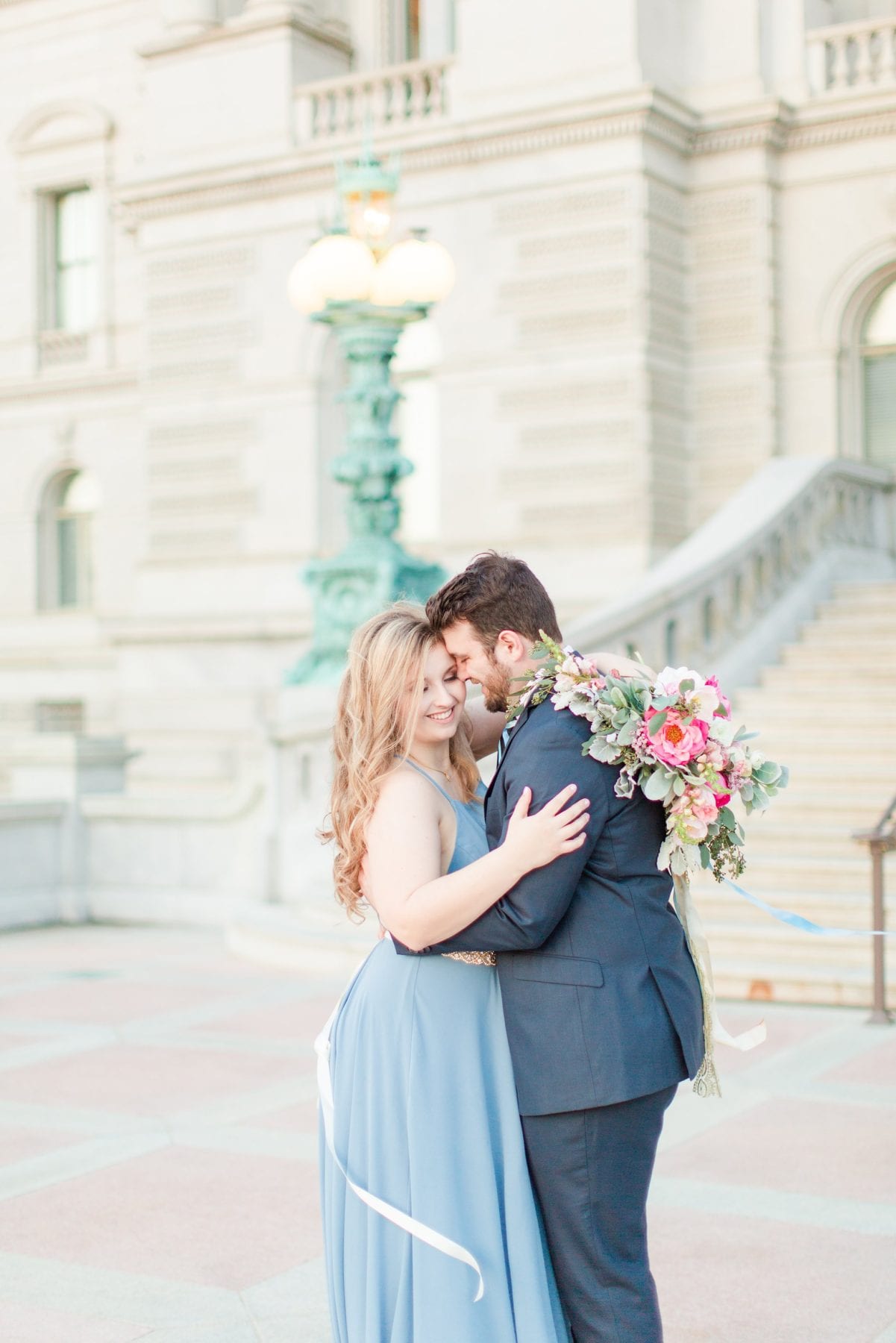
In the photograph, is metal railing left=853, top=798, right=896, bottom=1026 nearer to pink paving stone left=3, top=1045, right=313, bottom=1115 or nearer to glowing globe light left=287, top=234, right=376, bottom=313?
pink paving stone left=3, top=1045, right=313, bottom=1115

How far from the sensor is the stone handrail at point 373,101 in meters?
19.1

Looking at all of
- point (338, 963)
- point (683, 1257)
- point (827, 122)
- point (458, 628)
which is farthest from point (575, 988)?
point (827, 122)

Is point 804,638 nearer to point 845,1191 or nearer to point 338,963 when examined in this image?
point 338,963

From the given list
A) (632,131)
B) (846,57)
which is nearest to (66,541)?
(632,131)

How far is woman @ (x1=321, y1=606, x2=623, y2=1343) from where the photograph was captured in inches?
131

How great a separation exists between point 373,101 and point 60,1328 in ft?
55.5

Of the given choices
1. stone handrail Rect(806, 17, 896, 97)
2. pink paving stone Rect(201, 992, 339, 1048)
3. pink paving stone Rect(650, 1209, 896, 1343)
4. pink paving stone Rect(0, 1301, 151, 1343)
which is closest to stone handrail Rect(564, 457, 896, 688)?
pink paving stone Rect(201, 992, 339, 1048)

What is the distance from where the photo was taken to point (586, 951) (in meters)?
3.22

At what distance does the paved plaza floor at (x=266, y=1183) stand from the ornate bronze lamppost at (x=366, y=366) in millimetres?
4006

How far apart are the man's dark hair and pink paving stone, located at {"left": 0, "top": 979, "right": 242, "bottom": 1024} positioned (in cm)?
585

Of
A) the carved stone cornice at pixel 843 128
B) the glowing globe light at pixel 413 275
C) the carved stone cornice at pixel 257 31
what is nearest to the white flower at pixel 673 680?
the glowing globe light at pixel 413 275

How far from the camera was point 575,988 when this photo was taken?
3215 millimetres

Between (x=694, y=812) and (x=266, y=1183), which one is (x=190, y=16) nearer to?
(x=266, y=1183)

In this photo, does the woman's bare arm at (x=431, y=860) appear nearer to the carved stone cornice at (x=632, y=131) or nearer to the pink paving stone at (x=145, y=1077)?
the pink paving stone at (x=145, y=1077)
